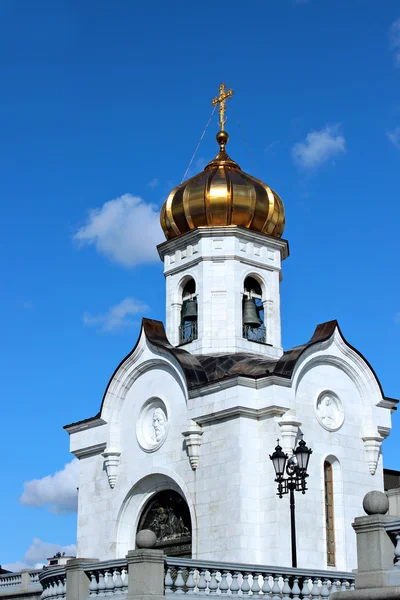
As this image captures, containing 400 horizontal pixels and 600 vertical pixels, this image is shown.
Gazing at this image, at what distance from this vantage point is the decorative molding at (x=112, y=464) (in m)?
26.8

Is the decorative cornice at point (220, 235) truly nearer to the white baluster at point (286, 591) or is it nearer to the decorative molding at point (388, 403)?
the decorative molding at point (388, 403)

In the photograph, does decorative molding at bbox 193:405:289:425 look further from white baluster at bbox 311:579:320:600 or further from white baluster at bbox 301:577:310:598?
white baluster at bbox 301:577:310:598

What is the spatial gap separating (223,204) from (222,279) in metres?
2.15

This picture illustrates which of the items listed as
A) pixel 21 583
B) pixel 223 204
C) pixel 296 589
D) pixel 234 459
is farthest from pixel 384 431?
pixel 21 583

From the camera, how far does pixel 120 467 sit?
26.8 m

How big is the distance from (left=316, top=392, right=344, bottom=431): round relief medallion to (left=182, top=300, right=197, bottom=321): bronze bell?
4649 millimetres

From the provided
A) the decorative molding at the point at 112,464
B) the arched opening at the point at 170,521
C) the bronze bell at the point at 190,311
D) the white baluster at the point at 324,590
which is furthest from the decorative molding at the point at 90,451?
the white baluster at the point at 324,590

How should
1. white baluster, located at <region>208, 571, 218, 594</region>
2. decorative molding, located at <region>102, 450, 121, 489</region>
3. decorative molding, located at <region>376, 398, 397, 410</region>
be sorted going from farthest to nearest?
decorative molding, located at <region>102, 450, 121, 489</region> → decorative molding, located at <region>376, 398, 397, 410</region> → white baluster, located at <region>208, 571, 218, 594</region>

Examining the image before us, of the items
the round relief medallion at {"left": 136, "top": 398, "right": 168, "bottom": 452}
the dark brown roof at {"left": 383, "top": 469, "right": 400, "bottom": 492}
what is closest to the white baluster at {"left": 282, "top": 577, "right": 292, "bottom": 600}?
the round relief medallion at {"left": 136, "top": 398, "right": 168, "bottom": 452}

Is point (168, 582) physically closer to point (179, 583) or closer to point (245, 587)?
point (179, 583)

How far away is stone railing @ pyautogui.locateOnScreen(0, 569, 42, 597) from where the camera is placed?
31594 millimetres

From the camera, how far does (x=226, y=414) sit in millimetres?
23828

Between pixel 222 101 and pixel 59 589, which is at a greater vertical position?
pixel 222 101

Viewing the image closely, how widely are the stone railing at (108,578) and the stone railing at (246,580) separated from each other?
0.65 metres
